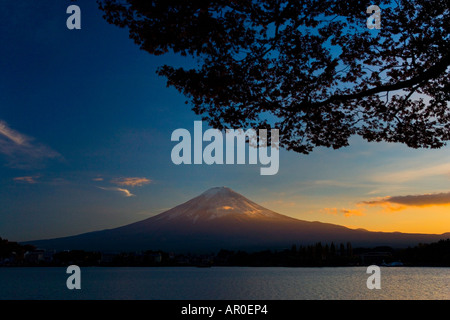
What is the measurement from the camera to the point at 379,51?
9383 mm

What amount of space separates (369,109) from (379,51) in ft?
4.60

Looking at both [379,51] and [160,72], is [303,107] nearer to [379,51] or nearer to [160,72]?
[379,51]

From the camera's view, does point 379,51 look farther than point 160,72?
Yes

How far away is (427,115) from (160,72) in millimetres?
6638

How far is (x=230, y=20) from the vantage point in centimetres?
741
